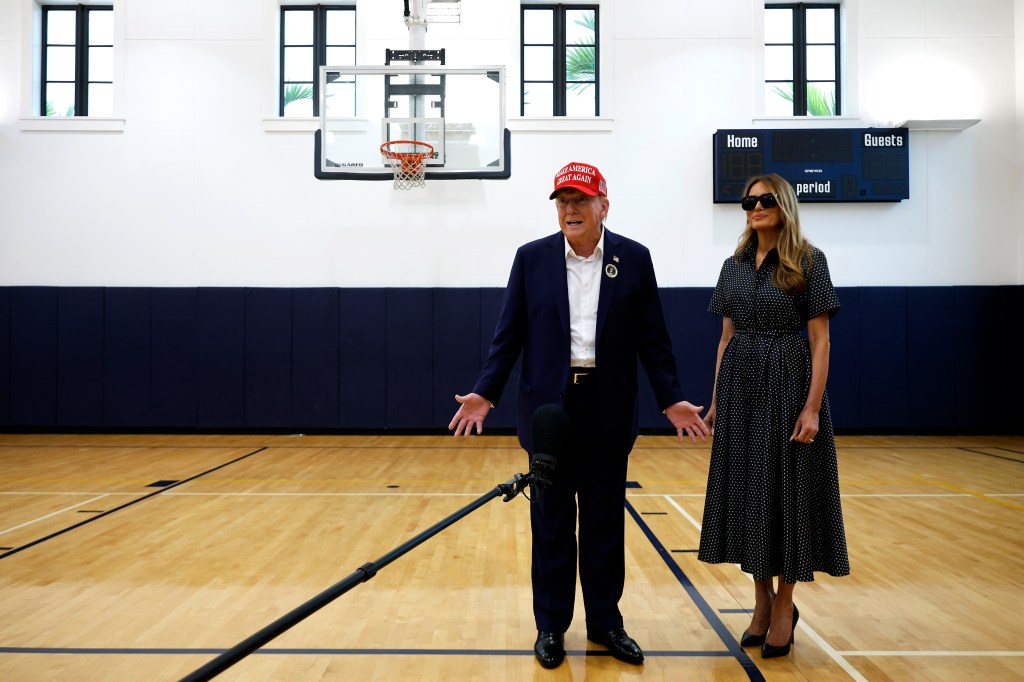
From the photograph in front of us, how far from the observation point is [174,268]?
901 cm

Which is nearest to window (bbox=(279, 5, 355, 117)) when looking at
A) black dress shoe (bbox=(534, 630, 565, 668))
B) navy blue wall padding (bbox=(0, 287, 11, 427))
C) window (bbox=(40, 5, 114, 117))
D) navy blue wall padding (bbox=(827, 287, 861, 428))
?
window (bbox=(40, 5, 114, 117))

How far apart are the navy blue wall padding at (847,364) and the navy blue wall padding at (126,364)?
8.76 m

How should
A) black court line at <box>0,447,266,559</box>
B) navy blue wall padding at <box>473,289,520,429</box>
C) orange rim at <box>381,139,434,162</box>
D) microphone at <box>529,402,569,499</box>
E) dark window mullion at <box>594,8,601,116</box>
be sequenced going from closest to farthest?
1. microphone at <box>529,402,569,499</box>
2. black court line at <box>0,447,266,559</box>
3. orange rim at <box>381,139,434,162</box>
4. navy blue wall padding at <box>473,289,520,429</box>
5. dark window mullion at <box>594,8,601,116</box>

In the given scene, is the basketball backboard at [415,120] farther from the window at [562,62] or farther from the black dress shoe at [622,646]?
the black dress shoe at [622,646]

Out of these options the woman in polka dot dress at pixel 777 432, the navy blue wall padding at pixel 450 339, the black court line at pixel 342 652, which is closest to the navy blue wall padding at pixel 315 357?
the navy blue wall padding at pixel 450 339

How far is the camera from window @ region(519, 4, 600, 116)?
367 inches

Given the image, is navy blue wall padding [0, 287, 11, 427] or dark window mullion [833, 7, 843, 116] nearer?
navy blue wall padding [0, 287, 11, 427]

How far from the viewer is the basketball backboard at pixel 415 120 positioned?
311 inches

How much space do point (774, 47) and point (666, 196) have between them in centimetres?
265

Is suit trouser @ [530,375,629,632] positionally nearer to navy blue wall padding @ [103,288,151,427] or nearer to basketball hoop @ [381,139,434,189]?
basketball hoop @ [381,139,434,189]

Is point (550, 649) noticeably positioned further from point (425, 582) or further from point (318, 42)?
point (318, 42)

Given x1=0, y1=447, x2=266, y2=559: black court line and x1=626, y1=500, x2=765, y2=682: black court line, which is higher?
x1=626, y1=500, x2=765, y2=682: black court line

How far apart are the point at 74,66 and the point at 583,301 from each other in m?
9.89

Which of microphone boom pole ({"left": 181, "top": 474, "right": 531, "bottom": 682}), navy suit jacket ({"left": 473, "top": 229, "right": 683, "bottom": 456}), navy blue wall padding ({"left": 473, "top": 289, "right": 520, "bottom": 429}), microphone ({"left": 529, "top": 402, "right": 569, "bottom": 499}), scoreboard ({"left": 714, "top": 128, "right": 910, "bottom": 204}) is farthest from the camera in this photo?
navy blue wall padding ({"left": 473, "top": 289, "right": 520, "bottom": 429})
